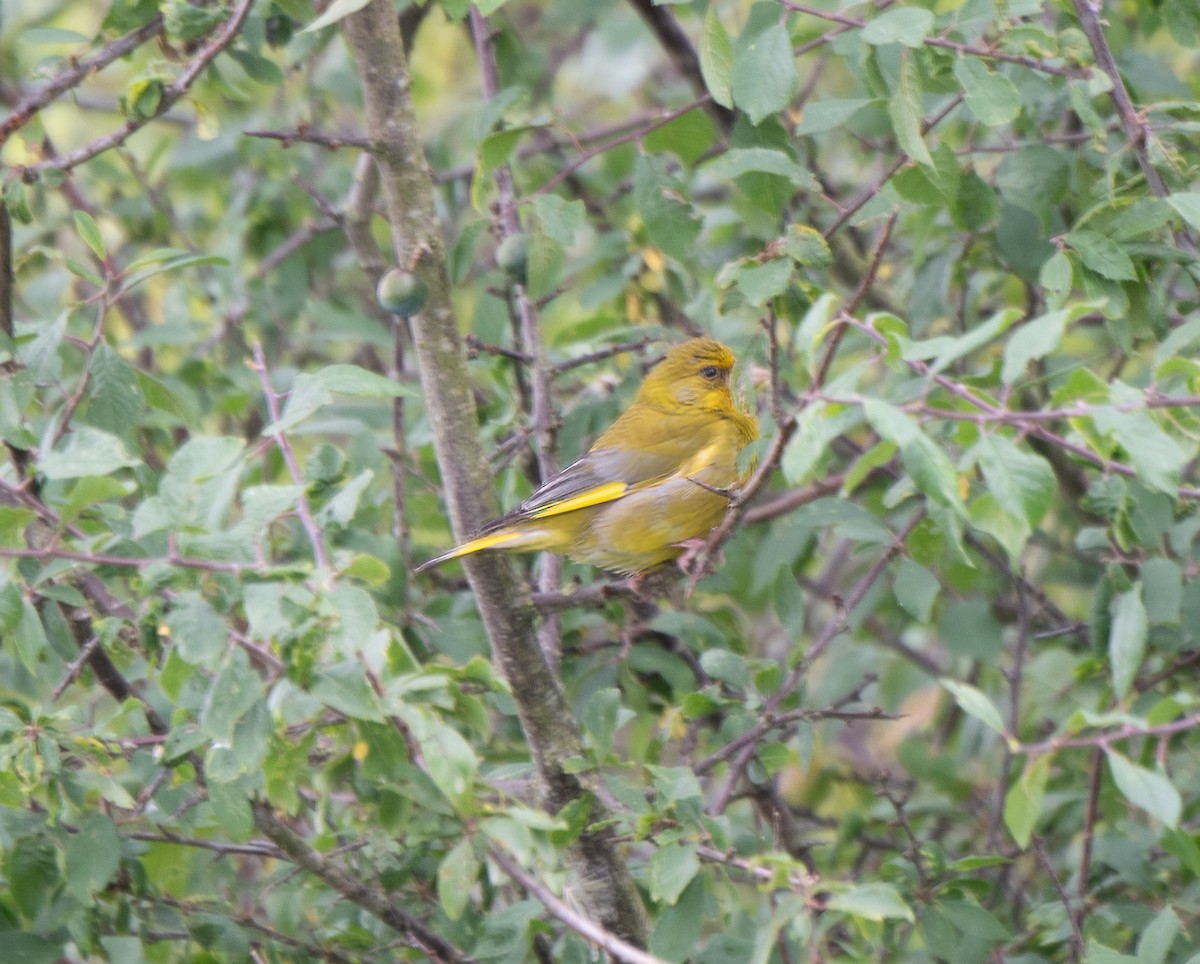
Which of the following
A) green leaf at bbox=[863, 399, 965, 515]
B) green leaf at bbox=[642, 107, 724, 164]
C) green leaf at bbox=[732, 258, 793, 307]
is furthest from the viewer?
green leaf at bbox=[642, 107, 724, 164]

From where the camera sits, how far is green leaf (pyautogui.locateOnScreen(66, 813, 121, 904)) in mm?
2734

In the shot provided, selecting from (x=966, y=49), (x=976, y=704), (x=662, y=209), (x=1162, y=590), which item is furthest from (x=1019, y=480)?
(x=662, y=209)

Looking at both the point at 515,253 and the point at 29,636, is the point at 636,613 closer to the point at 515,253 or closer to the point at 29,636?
the point at 515,253

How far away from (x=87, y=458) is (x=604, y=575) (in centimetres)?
243

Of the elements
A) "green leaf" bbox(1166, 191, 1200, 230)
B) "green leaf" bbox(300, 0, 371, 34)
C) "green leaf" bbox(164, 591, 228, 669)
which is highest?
"green leaf" bbox(300, 0, 371, 34)

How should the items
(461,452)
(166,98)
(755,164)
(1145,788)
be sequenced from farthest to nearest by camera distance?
(166,98) < (461,452) < (755,164) < (1145,788)

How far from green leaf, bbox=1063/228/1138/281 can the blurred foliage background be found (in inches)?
1.0

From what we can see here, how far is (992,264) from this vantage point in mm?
4230

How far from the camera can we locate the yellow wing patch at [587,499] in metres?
3.94

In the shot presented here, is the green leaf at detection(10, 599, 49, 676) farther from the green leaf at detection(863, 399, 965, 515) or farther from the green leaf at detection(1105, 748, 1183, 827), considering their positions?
the green leaf at detection(1105, 748, 1183, 827)

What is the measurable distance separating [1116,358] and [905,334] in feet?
9.74

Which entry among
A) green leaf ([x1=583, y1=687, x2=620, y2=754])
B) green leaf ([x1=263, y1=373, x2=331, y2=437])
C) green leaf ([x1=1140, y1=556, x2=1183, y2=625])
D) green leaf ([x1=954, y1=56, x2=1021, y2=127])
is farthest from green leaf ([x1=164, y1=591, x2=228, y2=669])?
green leaf ([x1=1140, y1=556, x2=1183, y2=625])

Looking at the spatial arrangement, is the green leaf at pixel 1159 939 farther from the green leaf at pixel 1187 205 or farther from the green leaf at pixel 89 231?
the green leaf at pixel 89 231

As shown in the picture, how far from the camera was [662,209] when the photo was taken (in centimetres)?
335
